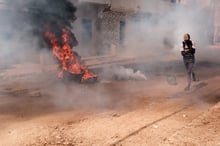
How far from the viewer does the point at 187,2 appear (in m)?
24.4

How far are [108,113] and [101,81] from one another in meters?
4.20

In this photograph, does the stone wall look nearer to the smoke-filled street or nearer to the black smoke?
the smoke-filled street

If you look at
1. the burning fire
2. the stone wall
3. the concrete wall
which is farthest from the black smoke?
the concrete wall

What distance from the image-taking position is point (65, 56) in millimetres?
10602

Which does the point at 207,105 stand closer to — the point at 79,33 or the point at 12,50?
the point at 12,50

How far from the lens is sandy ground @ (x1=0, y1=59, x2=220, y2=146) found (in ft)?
17.5

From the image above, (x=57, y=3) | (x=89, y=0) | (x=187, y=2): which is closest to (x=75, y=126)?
(x=57, y=3)

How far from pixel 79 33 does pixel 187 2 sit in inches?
429

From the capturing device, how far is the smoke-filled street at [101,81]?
5676 millimetres

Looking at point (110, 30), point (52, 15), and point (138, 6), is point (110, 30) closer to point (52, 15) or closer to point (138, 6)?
point (138, 6)

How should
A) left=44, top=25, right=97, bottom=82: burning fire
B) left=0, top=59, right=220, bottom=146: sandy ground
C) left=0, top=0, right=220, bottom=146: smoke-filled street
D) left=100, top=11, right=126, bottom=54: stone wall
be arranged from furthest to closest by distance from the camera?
left=100, top=11, right=126, bottom=54: stone wall, left=44, top=25, right=97, bottom=82: burning fire, left=0, top=0, right=220, bottom=146: smoke-filled street, left=0, top=59, right=220, bottom=146: sandy ground

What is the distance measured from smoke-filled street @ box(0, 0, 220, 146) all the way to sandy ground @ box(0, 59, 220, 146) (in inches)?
0.8

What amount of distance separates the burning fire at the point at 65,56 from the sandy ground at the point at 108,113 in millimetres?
579

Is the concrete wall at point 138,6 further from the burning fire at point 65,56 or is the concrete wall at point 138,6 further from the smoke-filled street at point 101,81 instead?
the burning fire at point 65,56
